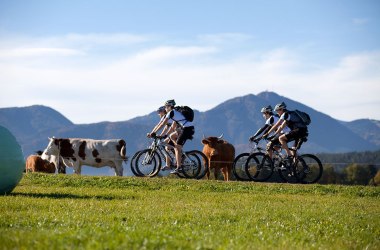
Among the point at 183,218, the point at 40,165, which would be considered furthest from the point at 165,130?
the point at 40,165

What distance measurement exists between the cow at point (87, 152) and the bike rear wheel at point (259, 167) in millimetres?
14190

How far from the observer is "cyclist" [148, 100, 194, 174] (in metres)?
26.6

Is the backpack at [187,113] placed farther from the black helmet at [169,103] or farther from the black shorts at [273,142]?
the black shorts at [273,142]

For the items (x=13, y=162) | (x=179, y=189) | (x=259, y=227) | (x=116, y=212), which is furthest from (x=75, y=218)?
(x=179, y=189)

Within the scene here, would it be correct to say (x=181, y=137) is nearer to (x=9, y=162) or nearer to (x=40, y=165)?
(x=9, y=162)

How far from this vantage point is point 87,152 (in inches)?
1626

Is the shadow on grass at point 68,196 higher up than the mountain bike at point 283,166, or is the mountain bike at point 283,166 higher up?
the mountain bike at point 283,166

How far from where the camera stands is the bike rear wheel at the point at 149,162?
2731 centimetres

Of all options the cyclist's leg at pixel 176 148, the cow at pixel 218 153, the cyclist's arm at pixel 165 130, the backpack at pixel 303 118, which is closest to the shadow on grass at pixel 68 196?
the cyclist's leg at pixel 176 148

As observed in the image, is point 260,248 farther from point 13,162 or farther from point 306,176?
point 306,176

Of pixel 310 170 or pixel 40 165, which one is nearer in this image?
pixel 310 170

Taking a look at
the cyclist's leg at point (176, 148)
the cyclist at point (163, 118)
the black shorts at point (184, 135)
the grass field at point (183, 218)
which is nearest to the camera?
the grass field at point (183, 218)

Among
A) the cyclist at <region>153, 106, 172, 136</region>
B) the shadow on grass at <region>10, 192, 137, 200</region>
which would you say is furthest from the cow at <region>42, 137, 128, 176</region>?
the shadow on grass at <region>10, 192, 137, 200</region>

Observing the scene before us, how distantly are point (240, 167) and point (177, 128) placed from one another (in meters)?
3.79
